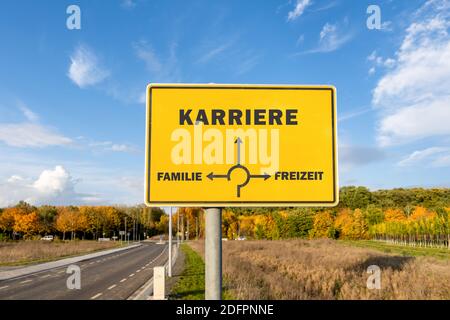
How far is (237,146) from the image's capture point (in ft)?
9.65

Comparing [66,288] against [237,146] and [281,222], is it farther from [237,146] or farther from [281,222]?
[281,222]

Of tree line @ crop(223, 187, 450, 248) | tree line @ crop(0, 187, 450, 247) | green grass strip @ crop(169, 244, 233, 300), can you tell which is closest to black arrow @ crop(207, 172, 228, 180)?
green grass strip @ crop(169, 244, 233, 300)

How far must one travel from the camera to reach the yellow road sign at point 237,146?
9.55 ft

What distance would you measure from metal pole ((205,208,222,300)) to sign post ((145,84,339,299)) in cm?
2

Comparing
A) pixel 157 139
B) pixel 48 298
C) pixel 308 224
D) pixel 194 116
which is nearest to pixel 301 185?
pixel 194 116

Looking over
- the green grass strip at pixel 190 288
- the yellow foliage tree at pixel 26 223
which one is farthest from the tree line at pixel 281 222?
the green grass strip at pixel 190 288

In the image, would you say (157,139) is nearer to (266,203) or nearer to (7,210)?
(266,203)

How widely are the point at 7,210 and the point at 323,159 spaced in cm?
9712

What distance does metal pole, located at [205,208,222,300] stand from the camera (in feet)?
9.21

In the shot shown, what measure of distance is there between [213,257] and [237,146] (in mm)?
926

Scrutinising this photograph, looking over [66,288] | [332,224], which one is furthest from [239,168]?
[332,224]

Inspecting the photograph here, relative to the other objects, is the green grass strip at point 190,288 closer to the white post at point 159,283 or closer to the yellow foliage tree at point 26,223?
the white post at point 159,283

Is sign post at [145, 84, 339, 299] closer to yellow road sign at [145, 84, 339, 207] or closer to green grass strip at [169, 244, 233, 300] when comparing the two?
yellow road sign at [145, 84, 339, 207]

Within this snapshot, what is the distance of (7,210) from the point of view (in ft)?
275
